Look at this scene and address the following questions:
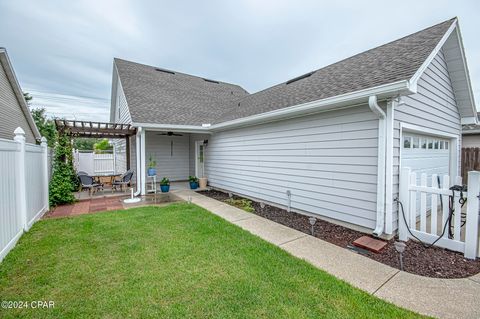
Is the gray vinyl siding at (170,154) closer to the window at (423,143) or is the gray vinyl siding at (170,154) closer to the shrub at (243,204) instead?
the shrub at (243,204)

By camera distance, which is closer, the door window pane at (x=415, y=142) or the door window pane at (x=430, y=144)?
the door window pane at (x=415, y=142)

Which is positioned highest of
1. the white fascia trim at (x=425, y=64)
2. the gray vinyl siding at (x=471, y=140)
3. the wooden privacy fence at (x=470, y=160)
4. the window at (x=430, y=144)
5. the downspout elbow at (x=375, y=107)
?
the white fascia trim at (x=425, y=64)

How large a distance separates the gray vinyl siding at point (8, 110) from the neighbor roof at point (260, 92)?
3860 mm

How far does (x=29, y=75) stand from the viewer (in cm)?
1559

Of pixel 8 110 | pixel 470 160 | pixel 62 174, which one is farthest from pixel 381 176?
pixel 8 110

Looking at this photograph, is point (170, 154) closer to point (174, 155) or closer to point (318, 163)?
point (174, 155)

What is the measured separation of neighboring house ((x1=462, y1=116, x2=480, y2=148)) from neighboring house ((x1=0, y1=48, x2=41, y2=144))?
59.6 feet

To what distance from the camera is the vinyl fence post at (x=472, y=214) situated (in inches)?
127

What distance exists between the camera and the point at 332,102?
4516 millimetres

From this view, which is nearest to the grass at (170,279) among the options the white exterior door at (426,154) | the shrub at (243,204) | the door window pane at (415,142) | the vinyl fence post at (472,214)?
the shrub at (243,204)

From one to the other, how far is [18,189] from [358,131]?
6.98 meters

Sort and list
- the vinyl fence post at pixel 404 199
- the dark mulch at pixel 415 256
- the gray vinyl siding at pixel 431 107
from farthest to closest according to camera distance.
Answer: the gray vinyl siding at pixel 431 107 < the vinyl fence post at pixel 404 199 < the dark mulch at pixel 415 256

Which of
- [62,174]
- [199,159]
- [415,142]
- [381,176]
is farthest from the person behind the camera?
[199,159]

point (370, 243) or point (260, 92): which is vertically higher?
point (260, 92)
